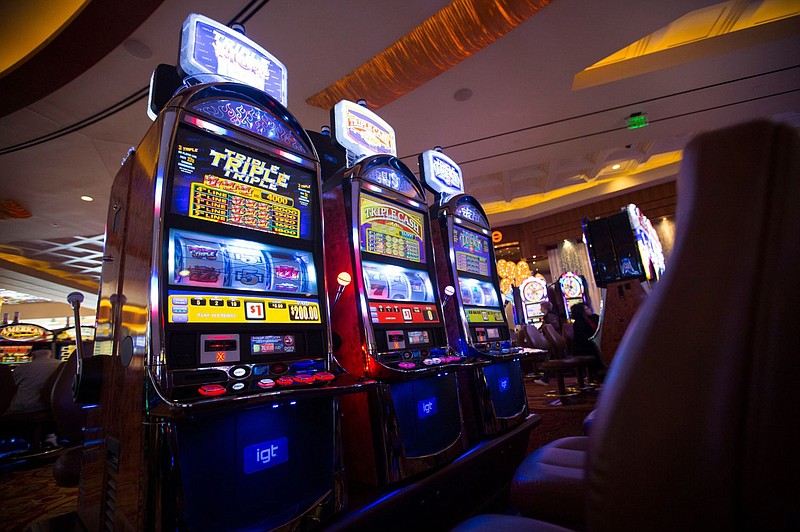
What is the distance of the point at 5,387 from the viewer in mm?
3746

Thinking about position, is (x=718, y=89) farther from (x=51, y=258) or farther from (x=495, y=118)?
(x=51, y=258)

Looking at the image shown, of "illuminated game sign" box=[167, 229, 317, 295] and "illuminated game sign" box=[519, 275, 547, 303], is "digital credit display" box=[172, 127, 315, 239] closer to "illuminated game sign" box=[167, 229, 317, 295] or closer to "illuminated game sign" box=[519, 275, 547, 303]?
"illuminated game sign" box=[167, 229, 317, 295]

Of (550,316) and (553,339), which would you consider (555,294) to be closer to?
(550,316)

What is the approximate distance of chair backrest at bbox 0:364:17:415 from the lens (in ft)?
12.3

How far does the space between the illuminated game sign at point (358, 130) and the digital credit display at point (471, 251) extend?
866 mm

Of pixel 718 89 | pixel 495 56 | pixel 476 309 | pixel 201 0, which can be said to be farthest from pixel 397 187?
pixel 718 89

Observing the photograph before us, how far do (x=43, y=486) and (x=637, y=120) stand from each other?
28.2 feet

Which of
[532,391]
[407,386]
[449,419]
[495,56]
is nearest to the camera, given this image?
[407,386]

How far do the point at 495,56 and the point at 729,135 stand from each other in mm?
4983

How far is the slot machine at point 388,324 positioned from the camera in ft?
6.09

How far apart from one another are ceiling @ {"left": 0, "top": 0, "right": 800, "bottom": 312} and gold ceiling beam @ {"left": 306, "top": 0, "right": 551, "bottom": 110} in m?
0.15

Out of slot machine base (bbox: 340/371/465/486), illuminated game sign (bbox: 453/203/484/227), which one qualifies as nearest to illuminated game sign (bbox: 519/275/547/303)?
illuminated game sign (bbox: 453/203/484/227)

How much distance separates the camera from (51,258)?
38.8 ft

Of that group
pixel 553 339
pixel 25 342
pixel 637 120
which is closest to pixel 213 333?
pixel 553 339
